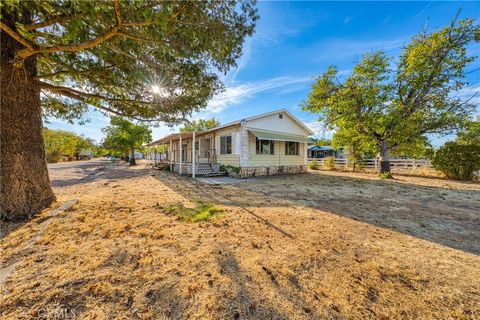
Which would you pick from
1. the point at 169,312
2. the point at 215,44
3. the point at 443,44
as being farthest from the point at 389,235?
the point at 443,44

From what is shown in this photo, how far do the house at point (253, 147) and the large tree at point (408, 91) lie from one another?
3.55 meters

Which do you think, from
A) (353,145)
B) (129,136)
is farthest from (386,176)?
(129,136)

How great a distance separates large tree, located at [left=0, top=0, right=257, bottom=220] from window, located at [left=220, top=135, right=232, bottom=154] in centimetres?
711

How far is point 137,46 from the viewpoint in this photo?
3.25m

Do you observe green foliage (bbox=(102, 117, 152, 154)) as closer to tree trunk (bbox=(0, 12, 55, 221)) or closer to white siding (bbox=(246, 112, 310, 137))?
white siding (bbox=(246, 112, 310, 137))

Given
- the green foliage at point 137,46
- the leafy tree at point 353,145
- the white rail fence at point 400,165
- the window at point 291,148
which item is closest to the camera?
the green foliage at point 137,46

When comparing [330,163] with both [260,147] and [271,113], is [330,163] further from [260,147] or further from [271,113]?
[260,147]

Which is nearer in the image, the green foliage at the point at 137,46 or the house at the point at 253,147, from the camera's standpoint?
the green foliage at the point at 137,46

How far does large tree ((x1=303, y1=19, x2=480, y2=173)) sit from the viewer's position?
9875 millimetres

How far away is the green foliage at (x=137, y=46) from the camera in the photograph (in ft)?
7.52

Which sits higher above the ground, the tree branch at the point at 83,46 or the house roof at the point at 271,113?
the house roof at the point at 271,113

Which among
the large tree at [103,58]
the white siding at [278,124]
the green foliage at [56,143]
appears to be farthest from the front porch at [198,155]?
the green foliage at [56,143]

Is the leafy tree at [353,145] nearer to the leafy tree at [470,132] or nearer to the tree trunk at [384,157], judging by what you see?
the tree trunk at [384,157]

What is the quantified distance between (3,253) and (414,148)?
18.7 m
